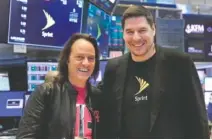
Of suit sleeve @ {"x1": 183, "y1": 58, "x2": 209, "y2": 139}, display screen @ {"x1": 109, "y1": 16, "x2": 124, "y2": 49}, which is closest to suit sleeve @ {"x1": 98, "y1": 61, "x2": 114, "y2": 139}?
suit sleeve @ {"x1": 183, "y1": 58, "x2": 209, "y2": 139}

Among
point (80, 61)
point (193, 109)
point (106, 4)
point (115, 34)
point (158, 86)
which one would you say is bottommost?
point (193, 109)

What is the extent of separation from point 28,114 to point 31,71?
1.21 meters

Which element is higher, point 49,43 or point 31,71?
point 49,43

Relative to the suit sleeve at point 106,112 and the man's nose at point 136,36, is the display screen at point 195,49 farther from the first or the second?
the man's nose at point 136,36

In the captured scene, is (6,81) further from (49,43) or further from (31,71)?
(49,43)

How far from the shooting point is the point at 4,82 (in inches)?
109

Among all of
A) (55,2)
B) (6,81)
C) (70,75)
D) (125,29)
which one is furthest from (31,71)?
(125,29)

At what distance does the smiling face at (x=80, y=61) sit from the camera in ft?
5.75

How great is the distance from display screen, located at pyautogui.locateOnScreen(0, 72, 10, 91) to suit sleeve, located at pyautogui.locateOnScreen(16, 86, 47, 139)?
123 cm

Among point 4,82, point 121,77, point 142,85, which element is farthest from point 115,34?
point 142,85

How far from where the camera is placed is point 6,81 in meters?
2.79

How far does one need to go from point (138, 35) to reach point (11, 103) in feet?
4.46

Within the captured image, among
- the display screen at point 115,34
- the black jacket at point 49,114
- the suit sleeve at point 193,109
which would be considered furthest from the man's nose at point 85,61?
the display screen at point 115,34

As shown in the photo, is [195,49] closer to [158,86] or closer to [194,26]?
[194,26]
